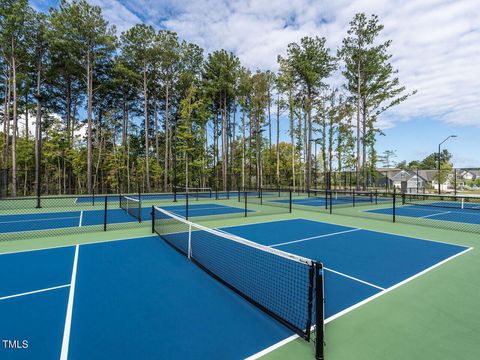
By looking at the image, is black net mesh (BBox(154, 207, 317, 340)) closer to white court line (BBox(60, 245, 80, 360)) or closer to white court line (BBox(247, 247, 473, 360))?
white court line (BBox(247, 247, 473, 360))

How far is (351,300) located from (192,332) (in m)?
2.59

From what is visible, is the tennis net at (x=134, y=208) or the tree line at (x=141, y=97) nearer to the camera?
the tennis net at (x=134, y=208)

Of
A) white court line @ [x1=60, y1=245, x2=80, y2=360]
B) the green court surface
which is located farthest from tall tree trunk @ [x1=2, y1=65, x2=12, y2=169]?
the green court surface

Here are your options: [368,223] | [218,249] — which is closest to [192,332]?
[218,249]

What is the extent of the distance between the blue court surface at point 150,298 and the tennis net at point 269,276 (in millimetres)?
214

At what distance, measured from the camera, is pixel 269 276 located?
495 cm

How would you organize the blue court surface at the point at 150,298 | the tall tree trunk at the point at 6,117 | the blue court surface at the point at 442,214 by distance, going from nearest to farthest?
the blue court surface at the point at 150,298 → the blue court surface at the point at 442,214 → the tall tree trunk at the point at 6,117

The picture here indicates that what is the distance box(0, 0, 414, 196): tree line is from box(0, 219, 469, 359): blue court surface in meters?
23.1

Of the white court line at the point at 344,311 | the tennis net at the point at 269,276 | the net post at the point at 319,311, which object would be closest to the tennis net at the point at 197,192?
the tennis net at the point at 269,276

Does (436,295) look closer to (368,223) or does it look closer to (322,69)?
(368,223)

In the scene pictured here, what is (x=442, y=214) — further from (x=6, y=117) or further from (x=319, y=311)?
(x=6, y=117)

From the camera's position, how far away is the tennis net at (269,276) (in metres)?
3.12

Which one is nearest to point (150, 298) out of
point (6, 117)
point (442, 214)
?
point (442, 214)

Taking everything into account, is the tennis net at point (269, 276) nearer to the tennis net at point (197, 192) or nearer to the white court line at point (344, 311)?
the white court line at point (344, 311)
